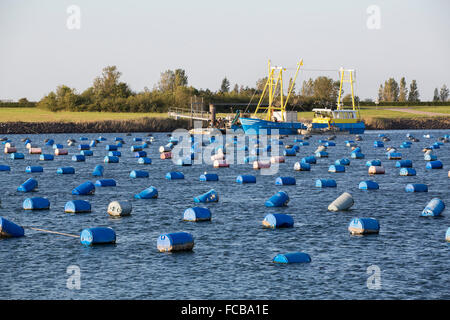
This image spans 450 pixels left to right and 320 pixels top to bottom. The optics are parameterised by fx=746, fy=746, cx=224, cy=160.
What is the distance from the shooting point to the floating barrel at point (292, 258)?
31.3 metres

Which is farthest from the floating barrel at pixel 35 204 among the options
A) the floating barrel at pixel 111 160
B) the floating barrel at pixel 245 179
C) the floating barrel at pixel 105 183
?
the floating barrel at pixel 111 160

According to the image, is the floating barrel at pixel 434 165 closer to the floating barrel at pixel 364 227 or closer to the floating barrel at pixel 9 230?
the floating barrel at pixel 364 227

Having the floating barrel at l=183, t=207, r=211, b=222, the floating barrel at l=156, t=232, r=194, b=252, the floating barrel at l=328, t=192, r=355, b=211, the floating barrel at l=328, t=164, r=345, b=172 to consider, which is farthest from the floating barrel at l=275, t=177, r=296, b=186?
the floating barrel at l=156, t=232, r=194, b=252

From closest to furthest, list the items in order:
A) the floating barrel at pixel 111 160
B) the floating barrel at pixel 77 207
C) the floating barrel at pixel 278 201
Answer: the floating barrel at pixel 77 207 < the floating barrel at pixel 278 201 < the floating barrel at pixel 111 160

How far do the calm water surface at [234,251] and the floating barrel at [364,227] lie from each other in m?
0.61

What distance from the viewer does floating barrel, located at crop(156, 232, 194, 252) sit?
1303 inches

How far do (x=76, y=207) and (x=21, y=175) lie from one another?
90.8ft

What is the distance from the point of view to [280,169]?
76750 millimetres

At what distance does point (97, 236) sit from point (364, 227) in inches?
520

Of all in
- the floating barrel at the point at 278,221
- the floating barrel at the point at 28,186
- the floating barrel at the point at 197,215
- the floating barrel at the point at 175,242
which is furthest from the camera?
the floating barrel at the point at 28,186

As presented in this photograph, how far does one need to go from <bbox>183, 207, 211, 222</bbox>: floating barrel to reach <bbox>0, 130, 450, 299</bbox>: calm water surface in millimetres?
664

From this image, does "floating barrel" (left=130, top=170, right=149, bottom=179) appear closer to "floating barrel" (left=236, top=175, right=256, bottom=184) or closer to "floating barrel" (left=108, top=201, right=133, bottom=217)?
"floating barrel" (left=236, top=175, right=256, bottom=184)
